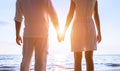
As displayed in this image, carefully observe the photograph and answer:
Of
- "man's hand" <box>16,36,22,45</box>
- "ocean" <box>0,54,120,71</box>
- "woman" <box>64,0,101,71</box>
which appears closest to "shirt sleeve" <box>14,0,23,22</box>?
"man's hand" <box>16,36,22,45</box>

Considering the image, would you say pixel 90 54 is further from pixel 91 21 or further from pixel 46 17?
pixel 46 17

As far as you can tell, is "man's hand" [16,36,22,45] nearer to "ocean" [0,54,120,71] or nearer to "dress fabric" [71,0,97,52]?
"dress fabric" [71,0,97,52]

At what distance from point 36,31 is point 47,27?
23 centimetres

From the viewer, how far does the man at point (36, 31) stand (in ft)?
19.0

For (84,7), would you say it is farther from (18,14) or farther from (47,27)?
(18,14)

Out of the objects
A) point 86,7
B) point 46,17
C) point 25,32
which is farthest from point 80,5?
point 25,32

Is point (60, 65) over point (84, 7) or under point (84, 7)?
under

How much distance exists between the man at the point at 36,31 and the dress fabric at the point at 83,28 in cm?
53

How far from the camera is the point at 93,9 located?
605 centimetres

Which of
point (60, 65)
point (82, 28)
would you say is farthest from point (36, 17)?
point (60, 65)

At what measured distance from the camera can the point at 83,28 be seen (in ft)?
19.8

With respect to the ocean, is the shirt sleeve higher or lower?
higher

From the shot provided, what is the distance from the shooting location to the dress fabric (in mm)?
5996

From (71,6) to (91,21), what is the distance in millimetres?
475
